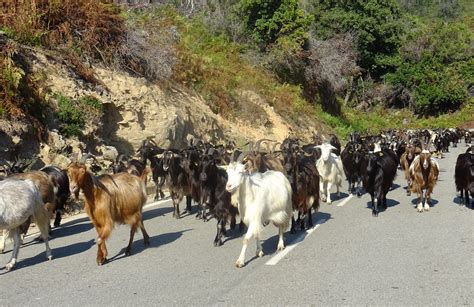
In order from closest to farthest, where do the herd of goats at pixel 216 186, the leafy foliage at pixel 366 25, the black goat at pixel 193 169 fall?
the herd of goats at pixel 216 186 < the black goat at pixel 193 169 < the leafy foliage at pixel 366 25

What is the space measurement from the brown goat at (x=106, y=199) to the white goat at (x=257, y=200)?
69.4 inches

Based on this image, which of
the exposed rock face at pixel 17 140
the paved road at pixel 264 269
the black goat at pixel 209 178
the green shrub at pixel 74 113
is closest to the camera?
the paved road at pixel 264 269

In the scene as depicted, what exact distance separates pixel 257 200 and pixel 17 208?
3488 millimetres

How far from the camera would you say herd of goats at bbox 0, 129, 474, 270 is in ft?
26.1

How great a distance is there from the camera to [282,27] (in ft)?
121

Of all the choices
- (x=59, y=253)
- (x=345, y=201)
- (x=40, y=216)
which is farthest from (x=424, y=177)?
(x=40, y=216)

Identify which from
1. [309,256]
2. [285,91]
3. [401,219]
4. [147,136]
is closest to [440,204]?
[401,219]

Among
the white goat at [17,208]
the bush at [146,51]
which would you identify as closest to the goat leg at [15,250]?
the white goat at [17,208]

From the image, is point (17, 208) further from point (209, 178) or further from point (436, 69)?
point (436, 69)

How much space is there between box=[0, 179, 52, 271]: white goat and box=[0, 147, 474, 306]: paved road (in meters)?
0.42

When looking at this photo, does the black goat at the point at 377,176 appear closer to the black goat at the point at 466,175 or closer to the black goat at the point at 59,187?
the black goat at the point at 466,175

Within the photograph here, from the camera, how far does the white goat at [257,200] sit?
7.89 metres

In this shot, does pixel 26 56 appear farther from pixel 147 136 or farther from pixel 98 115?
pixel 147 136

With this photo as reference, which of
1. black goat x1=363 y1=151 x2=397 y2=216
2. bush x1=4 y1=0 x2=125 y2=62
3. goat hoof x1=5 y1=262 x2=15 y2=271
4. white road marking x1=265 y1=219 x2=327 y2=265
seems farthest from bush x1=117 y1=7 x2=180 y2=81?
goat hoof x1=5 y1=262 x2=15 y2=271
